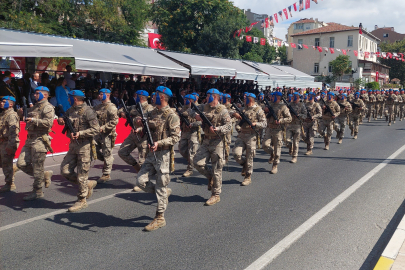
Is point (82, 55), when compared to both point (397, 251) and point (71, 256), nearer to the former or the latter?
point (71, 256)

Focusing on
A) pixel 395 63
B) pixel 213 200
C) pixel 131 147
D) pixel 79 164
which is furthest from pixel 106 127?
pixel 395 63

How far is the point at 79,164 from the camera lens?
5965mm

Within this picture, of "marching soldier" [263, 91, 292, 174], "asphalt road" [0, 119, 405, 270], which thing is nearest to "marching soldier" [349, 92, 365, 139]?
"asphalt road" [0, 119, 405, 270]

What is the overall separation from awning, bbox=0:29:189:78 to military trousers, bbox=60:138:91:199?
4255 millimetres

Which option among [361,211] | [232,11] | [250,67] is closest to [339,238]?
[361,211]

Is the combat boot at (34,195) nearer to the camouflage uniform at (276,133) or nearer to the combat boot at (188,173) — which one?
the combat boot at (188,173)

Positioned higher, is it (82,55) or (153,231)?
(82,55)

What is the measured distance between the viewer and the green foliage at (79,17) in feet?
79.9

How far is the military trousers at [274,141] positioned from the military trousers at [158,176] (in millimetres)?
4242

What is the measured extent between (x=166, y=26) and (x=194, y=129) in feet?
92.3

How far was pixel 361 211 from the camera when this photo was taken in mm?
5910

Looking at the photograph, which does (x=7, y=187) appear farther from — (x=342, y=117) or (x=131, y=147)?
(x=342, y=117)

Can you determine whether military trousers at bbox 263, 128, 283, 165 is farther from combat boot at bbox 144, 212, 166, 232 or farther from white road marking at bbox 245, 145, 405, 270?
combat boot at bbox 144, 212, 166, 232

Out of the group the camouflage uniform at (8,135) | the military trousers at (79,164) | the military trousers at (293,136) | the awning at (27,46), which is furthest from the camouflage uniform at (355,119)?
the camouflage uniform at (8,135)
